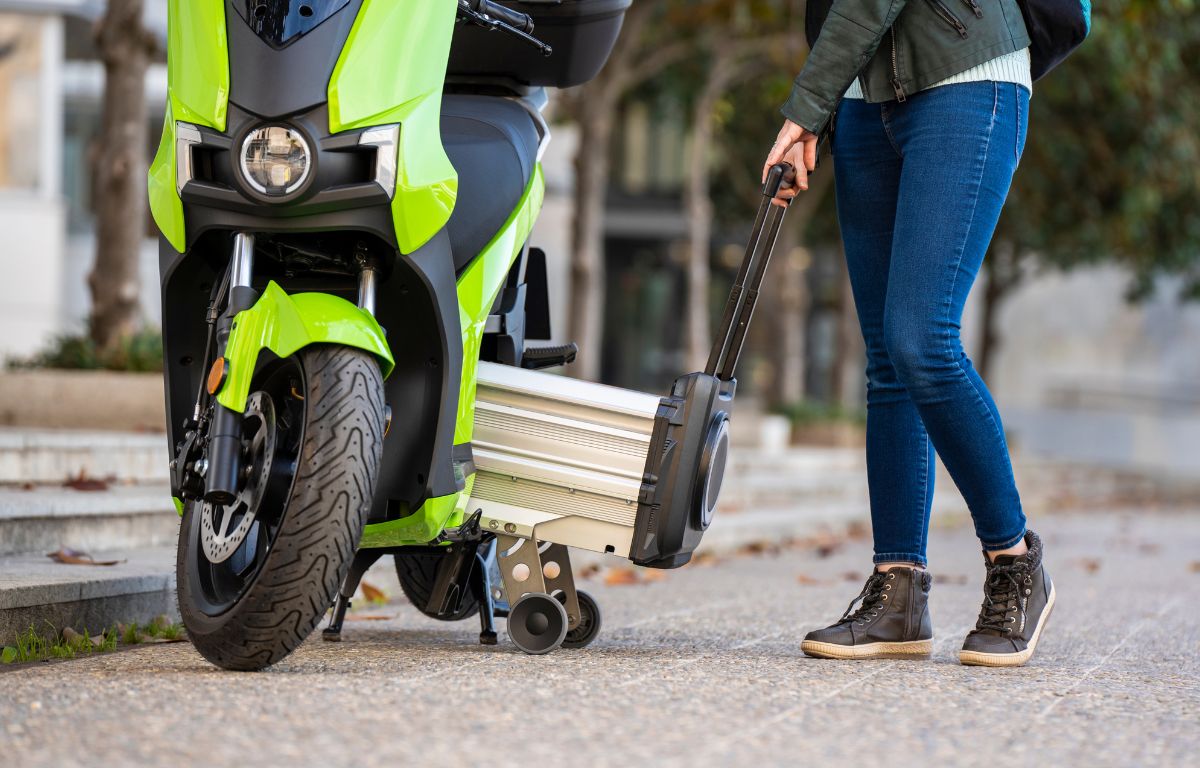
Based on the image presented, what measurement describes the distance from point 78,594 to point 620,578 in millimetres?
2691

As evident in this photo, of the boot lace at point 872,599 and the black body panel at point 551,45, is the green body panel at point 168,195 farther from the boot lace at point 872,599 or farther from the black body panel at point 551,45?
the boot lace at point 872,599

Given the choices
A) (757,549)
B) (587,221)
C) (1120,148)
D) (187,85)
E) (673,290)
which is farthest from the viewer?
(673,290)

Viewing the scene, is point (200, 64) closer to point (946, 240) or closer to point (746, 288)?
point (746, 288)

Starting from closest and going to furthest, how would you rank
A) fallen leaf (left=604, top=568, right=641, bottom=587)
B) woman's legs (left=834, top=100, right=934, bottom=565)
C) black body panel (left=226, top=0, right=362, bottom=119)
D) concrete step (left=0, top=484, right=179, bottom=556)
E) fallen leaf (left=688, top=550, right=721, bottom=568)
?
1. black body panel (left=226, top=0, right=362, bottom=119)
2. woman's legs (left=834, top=100, right=934, bottom=565)
3. concrete step (left=0, top=484, right=179, bottom=556)
4. fallen leaf (left=604, top=568, right=641, bottom=587)
5. fallen leaf (left=688, top=550, right=721, bottom=568)

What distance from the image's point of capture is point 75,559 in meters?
4.29

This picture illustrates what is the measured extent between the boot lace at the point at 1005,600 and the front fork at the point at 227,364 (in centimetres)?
149

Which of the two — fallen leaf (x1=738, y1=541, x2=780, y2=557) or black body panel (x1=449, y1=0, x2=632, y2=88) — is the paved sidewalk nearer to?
black body panel (x1=449, y1=0, x2=632, y2=88)

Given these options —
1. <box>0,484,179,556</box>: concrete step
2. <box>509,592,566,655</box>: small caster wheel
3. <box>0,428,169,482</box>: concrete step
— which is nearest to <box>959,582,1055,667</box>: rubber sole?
<box>509,592,566,655</box>: small caster wheel

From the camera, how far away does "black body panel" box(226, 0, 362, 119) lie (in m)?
3.04

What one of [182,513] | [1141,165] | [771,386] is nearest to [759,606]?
[182,513]

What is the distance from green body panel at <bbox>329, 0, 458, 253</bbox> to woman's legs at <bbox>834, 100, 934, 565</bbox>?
1.00 m

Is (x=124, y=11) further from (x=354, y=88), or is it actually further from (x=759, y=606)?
(x=354, y=88)

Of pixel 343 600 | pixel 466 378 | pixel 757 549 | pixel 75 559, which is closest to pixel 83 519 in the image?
pixel 75 559

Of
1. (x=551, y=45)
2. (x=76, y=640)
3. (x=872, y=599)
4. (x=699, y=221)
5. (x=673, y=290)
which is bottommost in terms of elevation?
(x=76, y=640)
